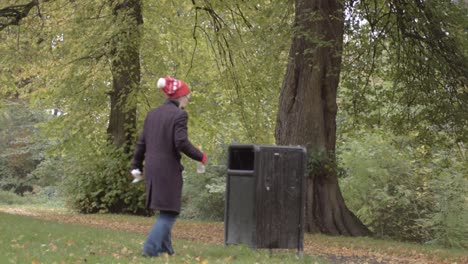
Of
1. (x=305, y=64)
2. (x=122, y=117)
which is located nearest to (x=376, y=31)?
(x=305, y=64)

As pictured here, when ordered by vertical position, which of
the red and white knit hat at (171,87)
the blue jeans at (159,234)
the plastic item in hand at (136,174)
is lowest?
the blue jeans at (159,234)

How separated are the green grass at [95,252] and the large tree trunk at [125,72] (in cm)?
841

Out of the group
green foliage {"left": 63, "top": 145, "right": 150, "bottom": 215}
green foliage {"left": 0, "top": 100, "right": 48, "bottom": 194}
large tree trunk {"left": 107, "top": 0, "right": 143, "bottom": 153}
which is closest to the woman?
large tree trunk {"left": 107, "top": 0, "right": 143, "bottom": 153}

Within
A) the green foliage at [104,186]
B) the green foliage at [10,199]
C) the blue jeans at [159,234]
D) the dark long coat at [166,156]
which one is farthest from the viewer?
the green foliage at [10,199]

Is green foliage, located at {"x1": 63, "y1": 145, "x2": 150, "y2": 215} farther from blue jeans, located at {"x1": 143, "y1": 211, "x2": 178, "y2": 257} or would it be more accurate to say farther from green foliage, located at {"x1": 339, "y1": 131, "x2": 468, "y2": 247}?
blue jeans, located at {"x1": 143, "y1": 211, "x2": 178, "y2": 257}

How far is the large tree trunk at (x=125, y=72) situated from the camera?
1836 cm

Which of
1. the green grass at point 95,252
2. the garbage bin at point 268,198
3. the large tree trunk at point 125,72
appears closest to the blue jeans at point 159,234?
the green grass at point 95,252

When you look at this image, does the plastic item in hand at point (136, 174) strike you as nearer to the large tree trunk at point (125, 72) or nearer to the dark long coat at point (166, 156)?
the dark long coat at point (166, 156)

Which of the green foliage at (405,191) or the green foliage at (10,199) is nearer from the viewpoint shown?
the green foliage at (405,191)

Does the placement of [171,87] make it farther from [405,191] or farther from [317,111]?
[405,191]

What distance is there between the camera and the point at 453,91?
14.3m

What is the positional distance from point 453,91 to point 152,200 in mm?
8984

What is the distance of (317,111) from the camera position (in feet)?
48.4

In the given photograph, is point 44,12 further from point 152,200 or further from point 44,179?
point 44,179
